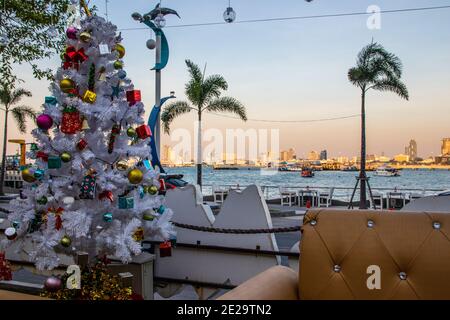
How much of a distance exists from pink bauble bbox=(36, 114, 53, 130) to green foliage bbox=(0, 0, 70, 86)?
21.0ft

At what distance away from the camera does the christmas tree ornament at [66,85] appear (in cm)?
316

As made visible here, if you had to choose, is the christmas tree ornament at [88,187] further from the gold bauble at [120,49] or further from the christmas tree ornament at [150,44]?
the christmas tree ornament at [150,44]

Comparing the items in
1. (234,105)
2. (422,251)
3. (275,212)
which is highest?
(234,105)

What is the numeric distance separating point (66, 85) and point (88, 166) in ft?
2.10

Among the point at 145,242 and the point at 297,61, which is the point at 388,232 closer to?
the point at 145,242

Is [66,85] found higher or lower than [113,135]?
higher

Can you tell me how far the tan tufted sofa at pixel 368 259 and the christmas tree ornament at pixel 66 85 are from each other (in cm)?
207

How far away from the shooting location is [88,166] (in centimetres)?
324

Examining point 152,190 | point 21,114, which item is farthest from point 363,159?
point 21,114

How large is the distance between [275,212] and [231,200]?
11.0 metres

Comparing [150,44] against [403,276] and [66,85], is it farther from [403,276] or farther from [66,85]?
[403,276]

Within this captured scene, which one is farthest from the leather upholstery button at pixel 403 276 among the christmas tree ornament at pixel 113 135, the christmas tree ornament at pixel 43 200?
the christmas tree ornament at pixel 43 200
